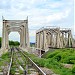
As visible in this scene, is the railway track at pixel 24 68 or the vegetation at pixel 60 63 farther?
the vegetation at pixel 60 63

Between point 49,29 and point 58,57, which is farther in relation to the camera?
point 49,29

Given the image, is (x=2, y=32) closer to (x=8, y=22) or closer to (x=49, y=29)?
(x=8, y=22)

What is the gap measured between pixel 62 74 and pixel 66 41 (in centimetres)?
6977

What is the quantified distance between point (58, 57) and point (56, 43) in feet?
173

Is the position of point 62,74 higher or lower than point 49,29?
lower

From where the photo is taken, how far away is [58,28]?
68.3 m

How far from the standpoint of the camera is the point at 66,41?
8106cm

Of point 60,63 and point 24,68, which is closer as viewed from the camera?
point 24,68

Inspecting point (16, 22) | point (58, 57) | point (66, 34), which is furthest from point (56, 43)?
point (58, 57)

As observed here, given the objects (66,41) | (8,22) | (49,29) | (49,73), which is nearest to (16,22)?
(8,22)

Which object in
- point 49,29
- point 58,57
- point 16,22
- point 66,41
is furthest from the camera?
point 66,41

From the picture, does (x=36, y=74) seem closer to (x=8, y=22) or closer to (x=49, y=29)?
(x=49, y=29)

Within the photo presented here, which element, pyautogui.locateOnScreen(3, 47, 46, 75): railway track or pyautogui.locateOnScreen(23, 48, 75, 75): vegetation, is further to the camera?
pyautogui.locateOnScreen(23, 48, 75, 75): vegetation

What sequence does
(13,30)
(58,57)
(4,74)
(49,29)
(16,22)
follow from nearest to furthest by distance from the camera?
1. (4,74)
2. (58,57)
3. (49,29)
4. (16,22)
5. (13,30)
